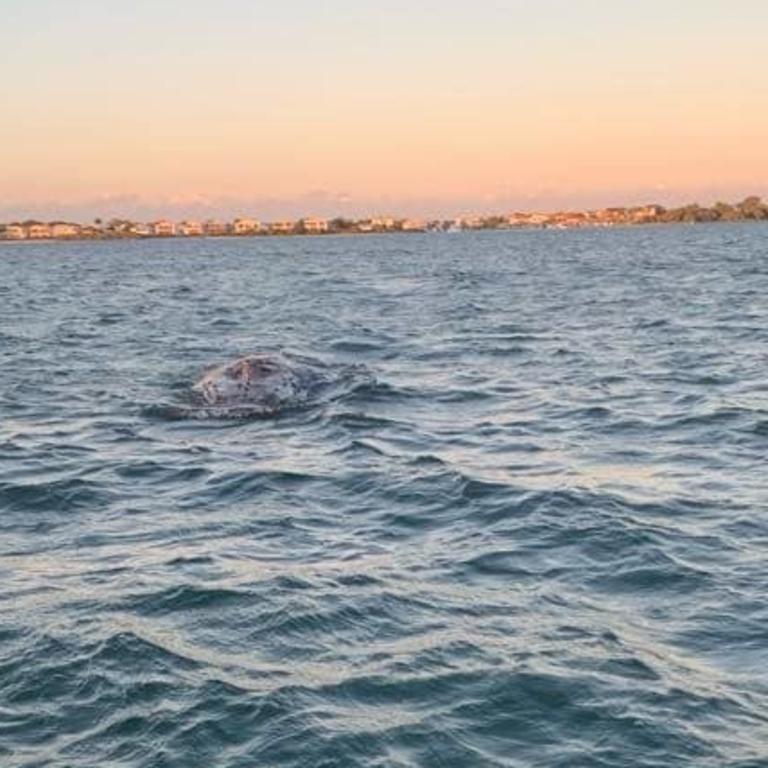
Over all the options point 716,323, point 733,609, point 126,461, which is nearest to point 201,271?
point 716,323

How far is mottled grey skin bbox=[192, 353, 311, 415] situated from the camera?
19734 mm

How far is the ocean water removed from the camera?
25.1ft

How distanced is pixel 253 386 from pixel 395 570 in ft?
33.5

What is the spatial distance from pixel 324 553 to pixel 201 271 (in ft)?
260

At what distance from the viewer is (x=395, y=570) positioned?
35.8ft

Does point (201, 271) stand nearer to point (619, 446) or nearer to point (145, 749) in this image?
point (619, 446)

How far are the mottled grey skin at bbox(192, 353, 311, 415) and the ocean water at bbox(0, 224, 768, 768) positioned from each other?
543 millimetres

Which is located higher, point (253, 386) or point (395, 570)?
point (395, 570)

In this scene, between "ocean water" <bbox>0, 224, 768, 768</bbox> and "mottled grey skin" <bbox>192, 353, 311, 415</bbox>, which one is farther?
"mottled grey skin" <bbox>192, 353, 311, 415</bbox>

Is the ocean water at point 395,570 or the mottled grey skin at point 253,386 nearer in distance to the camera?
the ocean water at point 395,570

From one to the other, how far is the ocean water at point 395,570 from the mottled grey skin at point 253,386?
0.54 metres

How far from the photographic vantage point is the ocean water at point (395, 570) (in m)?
7.64

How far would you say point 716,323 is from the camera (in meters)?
34.9

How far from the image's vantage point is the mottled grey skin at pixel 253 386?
1973 centimetres
